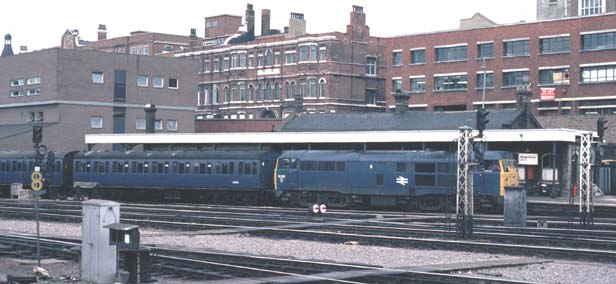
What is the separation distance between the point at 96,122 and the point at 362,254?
53.8 metres

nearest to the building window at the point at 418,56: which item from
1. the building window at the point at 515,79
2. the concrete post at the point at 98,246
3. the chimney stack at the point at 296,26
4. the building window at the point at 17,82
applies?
the building window at the point at 515,79

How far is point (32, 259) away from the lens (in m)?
23.1

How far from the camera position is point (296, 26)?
9269 cm

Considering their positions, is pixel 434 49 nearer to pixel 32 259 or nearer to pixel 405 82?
pixel 405 82

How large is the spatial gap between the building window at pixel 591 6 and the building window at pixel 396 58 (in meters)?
16.7

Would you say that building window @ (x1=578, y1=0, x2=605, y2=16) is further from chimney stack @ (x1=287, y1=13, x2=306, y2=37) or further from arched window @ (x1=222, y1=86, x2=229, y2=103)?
arched window @ (x1=222, y1=86, x2=229, y2=103)

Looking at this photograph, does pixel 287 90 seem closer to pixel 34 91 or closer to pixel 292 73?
pixel 292 73

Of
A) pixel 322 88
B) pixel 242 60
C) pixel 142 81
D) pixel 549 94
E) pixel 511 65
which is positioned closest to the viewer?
pixel 549 94

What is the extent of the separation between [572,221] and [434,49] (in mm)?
43733

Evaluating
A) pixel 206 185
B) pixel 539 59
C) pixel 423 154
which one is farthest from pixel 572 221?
pixel 539 59

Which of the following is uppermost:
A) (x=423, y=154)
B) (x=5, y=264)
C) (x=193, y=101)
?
(x=193, y=101)

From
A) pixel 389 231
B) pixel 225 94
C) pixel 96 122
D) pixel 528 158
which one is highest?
pixel 225 94

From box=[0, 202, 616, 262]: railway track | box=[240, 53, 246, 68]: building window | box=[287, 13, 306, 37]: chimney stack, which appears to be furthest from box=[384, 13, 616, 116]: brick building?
box=[0, 202, 616, 262]: railway track

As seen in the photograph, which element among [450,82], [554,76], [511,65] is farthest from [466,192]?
[450,82]
